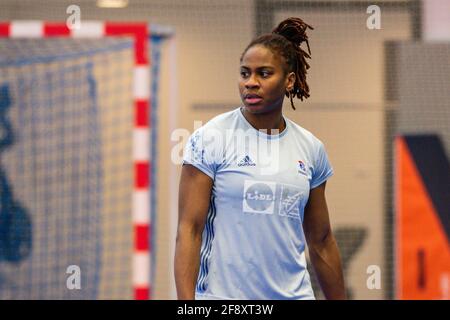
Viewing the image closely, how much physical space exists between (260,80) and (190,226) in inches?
21.0

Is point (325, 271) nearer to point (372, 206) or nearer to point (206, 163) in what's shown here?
point (206, 163)

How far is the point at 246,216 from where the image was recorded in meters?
3.15

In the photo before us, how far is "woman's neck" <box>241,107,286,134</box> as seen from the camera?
3.27 m

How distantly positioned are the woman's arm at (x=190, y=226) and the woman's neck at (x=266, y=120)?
0.27 meters

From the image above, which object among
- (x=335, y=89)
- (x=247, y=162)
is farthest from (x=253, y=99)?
(x=335, y=89)

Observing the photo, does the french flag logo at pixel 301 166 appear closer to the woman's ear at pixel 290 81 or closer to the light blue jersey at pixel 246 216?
the light blue jersey at pixel 246 216

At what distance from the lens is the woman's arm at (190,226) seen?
3102 mm

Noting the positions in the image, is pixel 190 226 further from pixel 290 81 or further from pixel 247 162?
pixel 290 81

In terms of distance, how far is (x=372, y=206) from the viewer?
6730mm

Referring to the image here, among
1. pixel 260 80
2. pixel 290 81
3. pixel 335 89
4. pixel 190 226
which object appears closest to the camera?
pixel 190 226

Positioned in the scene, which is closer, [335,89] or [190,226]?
[190,226]

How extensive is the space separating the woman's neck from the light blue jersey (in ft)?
0.09
